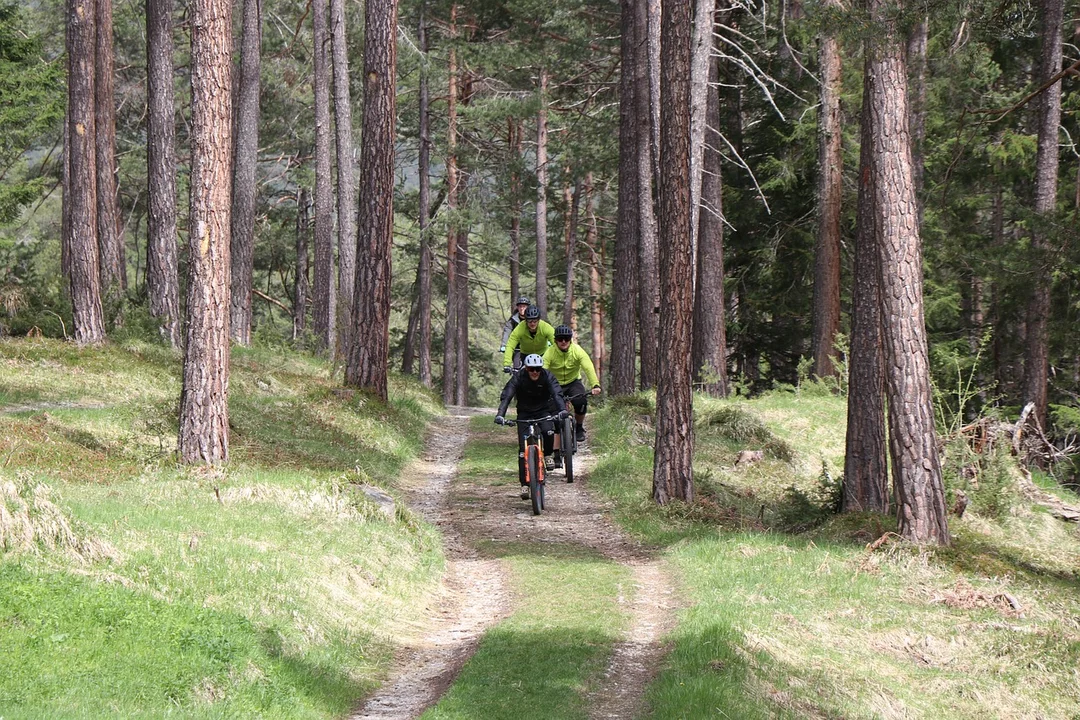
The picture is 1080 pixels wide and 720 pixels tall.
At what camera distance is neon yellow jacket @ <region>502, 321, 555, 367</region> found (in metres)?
15.8

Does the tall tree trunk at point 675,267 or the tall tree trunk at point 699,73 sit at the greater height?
the tall tree trunk at point 699,73

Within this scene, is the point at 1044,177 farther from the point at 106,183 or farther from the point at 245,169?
the point at 106,183

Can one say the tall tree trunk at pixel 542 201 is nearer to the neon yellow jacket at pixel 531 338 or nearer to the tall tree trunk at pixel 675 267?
the neon yellow jacket at pixel 531 338

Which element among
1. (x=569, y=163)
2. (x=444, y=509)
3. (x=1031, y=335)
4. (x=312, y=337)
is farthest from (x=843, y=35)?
(x=569, y=163)

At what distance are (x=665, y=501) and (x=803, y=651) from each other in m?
5.53

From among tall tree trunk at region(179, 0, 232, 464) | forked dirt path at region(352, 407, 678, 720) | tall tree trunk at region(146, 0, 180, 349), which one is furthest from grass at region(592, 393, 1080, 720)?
tall tree trunk at region(146, 0, 180, 349)

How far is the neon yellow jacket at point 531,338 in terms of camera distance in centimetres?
1578

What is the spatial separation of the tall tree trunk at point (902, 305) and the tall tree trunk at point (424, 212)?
24187 millimetres

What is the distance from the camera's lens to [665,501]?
13.4 metres

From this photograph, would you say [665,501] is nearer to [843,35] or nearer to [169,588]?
[843,35]

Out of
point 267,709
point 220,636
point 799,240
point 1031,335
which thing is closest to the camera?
point 267,709

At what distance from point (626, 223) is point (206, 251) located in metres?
13.5

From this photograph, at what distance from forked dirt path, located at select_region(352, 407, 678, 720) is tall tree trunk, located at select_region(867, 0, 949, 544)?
9.08ft

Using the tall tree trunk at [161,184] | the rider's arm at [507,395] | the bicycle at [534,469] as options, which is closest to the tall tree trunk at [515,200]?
the tall tree trunk at [161,184]
